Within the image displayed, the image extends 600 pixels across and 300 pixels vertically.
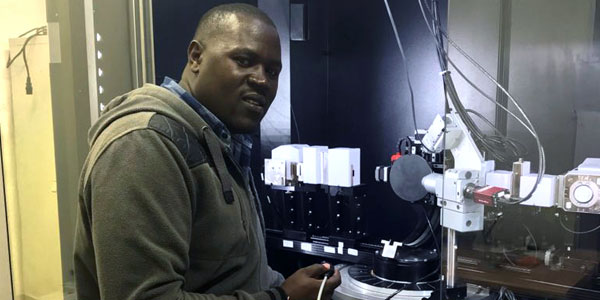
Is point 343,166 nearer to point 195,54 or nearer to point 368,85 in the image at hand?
point 368,85

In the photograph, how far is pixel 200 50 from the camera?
942 mm

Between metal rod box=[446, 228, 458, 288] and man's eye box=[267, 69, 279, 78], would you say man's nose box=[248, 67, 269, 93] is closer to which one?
man's eye box=[267, 69, 279, 78]

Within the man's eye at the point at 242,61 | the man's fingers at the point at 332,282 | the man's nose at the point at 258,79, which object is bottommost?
the man's fingers at the point at 332,282

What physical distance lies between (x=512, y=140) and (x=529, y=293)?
0.39 metres

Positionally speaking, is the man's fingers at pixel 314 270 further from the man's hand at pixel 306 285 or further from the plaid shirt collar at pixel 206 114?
the plaid shirt collar at pixel 206 114

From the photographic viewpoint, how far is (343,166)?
6.03 ft

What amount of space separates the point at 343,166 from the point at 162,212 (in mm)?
1154

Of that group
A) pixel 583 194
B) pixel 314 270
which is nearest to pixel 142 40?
pixel 314 270

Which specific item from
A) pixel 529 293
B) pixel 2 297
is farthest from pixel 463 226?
pixel 2 297

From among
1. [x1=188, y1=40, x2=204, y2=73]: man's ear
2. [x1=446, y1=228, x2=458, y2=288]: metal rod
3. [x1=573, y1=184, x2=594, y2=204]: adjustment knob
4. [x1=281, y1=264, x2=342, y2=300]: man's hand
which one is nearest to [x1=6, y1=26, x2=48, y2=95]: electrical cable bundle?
[x1=188, y1=40, x2=204, y2=73]: man's ear

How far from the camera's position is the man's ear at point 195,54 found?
94 cm

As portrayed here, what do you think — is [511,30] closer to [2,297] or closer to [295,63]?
[295,63]

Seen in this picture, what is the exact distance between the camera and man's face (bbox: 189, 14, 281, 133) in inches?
35.9

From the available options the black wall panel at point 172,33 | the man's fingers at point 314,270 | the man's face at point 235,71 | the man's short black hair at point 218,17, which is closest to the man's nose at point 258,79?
the man's face at point 235,71
